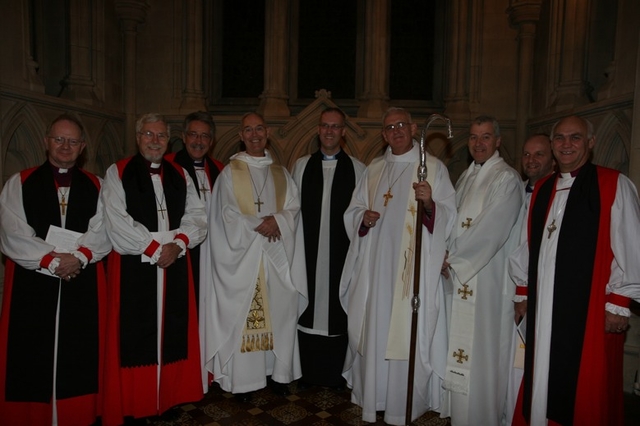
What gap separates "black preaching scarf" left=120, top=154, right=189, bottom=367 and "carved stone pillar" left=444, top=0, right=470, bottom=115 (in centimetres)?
555

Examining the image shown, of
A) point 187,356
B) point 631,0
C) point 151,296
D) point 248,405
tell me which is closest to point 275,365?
point 248,405

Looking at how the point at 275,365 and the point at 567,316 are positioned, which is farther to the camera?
the point at 275,365

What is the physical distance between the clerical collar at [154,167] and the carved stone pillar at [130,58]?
15.7 feet

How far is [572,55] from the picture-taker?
6566 mm

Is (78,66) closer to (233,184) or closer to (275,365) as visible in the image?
(233,184)

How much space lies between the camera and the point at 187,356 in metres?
3.61

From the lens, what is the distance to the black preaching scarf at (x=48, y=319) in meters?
3.12

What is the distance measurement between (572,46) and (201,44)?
5509 mm

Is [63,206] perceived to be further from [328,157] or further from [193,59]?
[193,59]

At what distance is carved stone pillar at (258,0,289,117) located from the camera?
8047mm

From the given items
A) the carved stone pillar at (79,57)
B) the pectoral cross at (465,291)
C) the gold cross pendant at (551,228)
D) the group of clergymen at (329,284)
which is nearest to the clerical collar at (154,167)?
the group of clergymen at (329,284)

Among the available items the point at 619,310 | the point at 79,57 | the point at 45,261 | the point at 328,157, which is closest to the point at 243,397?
the point at 45,261

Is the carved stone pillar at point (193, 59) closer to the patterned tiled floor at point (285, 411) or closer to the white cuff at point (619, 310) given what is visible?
the patterned tiled floor at point (285, 411)

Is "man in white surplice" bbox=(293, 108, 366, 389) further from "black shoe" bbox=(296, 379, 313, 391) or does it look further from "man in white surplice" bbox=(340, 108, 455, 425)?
"man in white surplice" bbox=(340, 108, 455, 425)
